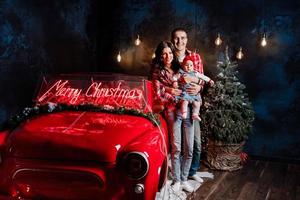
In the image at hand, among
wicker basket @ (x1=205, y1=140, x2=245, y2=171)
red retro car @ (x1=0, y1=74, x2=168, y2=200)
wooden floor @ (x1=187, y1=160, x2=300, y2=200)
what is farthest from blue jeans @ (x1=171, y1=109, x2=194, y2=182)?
wicker basket @ (x1=205, y1=140, x2=245, y2=171)

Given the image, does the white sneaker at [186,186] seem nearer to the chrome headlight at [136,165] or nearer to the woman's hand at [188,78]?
the woman's hand at [188,78]

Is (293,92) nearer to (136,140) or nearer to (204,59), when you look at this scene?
(204,59)

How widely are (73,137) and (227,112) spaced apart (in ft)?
8.54

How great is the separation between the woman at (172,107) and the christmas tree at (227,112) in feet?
2.95

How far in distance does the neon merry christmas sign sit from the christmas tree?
1.72m

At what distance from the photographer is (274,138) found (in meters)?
5.18

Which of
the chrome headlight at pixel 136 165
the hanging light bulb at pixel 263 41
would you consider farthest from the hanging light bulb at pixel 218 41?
the chrome headlight at pixel 136 165

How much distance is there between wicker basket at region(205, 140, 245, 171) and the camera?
4676mm

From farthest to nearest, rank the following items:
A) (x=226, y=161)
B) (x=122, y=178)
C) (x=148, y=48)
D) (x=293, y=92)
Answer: (x=148, y=48) → (x=293, y=92) → (x=226, y=161) → (x=122, y=178)

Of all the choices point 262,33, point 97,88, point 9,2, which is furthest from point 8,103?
point 262,33

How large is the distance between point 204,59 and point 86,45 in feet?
6.85

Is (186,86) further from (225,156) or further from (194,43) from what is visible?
(194,43)

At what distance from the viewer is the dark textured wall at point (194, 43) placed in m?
4.47

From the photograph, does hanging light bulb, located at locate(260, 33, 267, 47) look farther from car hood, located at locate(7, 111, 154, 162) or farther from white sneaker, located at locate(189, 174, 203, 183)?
car hood, located at locate(7, 111, 154, 162)
